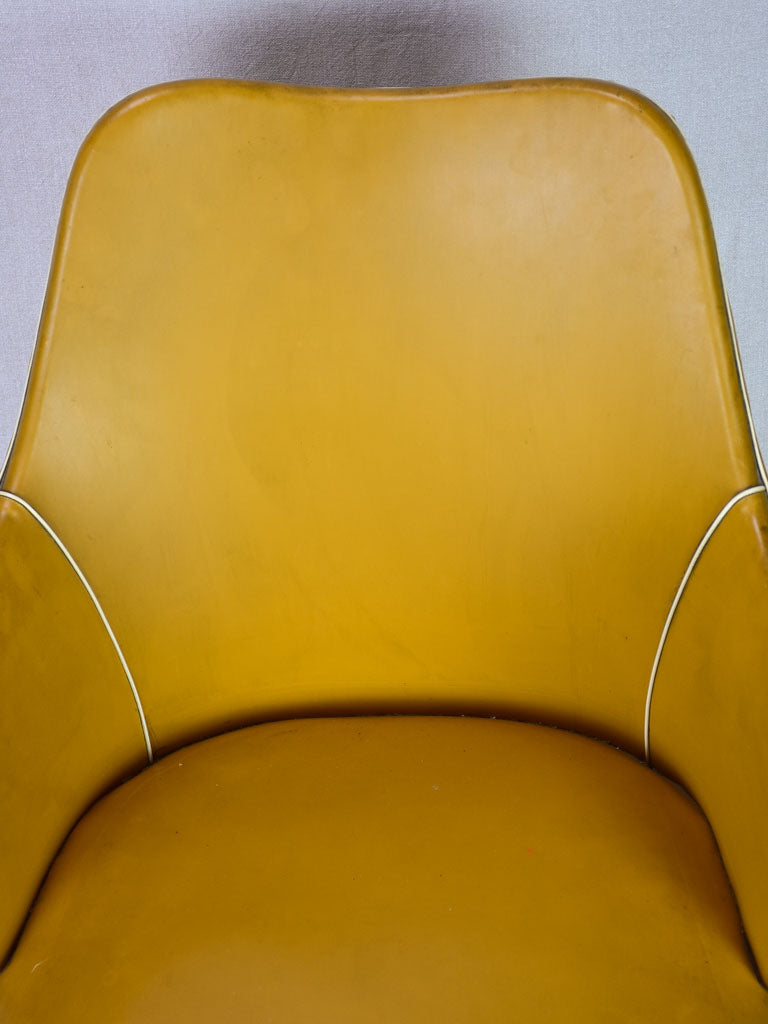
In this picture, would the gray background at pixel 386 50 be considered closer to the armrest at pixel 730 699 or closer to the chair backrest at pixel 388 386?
the chair backrest at pixel 388 386

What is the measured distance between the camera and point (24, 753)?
2.28ft

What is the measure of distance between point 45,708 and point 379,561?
29cm

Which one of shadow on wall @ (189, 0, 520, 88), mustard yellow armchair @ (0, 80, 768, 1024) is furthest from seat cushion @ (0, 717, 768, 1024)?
shadow on wall @ (189, 0, 520, 88)

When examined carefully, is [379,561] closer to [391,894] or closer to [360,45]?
[391,894]

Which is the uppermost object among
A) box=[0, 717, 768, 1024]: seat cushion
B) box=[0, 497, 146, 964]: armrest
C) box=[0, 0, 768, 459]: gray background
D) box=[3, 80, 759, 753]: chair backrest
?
box=[0, 0, 768, 459]: gray background

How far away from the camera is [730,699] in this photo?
2.17 ft

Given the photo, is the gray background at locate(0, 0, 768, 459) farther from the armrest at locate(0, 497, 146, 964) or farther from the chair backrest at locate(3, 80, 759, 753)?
the armrest at locate(0, 497, 146, 964)

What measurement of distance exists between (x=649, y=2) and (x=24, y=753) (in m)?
0.91

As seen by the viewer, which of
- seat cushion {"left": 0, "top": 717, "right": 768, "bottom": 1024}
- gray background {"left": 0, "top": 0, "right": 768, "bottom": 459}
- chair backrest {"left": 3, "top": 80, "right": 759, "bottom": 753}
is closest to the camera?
seat cushion {"left": 0, "top": 717, "right": 768, "bottom": 1024}

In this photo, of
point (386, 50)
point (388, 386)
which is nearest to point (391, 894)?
point (388, 386)

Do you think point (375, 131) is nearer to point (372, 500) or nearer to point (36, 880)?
point (372, 500)

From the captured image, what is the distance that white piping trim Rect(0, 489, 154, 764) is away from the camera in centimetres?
74

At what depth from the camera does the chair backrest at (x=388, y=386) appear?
73cm

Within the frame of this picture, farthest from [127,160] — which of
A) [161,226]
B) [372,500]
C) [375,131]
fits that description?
[372,500]
